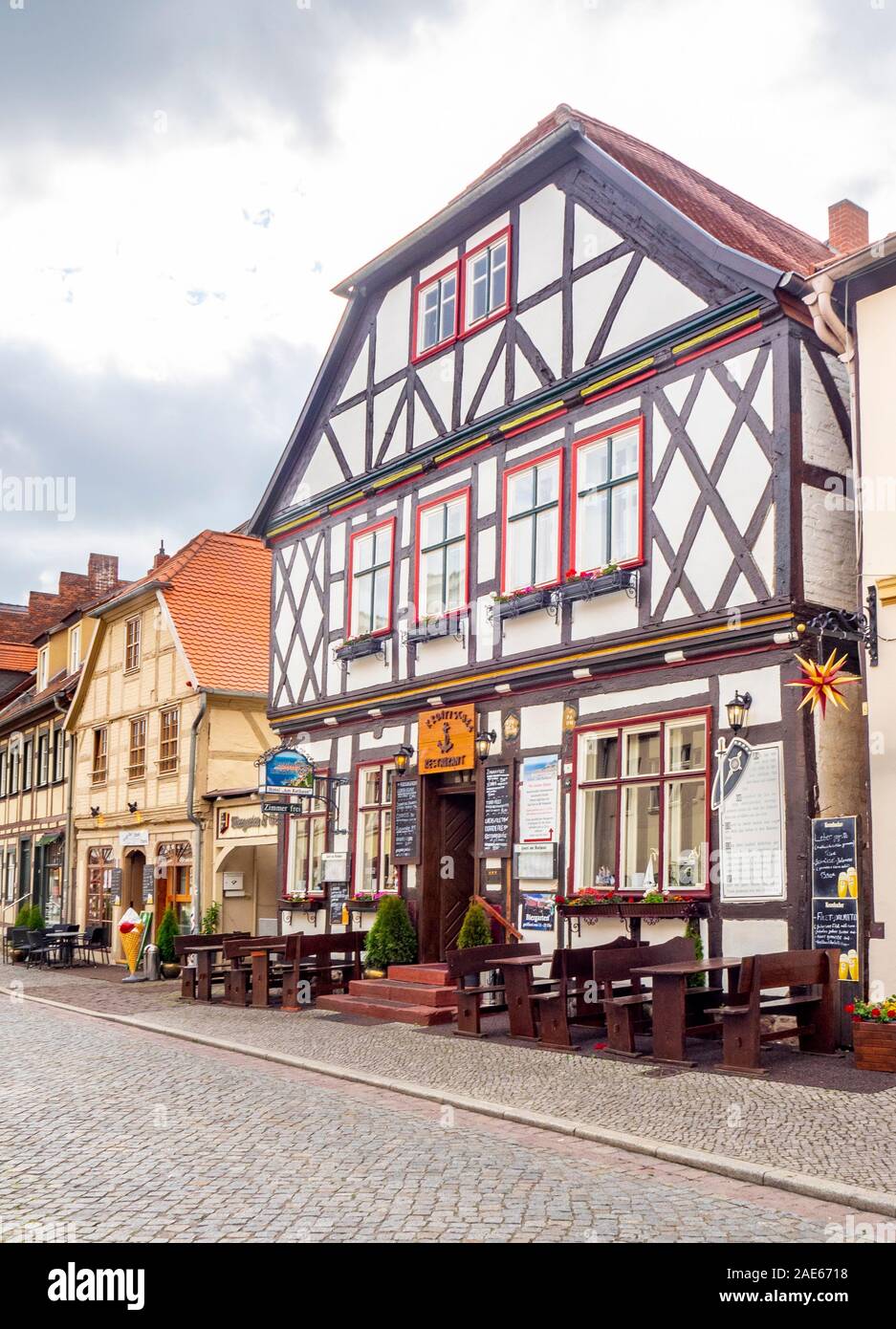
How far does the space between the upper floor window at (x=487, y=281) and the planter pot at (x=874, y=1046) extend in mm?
10454

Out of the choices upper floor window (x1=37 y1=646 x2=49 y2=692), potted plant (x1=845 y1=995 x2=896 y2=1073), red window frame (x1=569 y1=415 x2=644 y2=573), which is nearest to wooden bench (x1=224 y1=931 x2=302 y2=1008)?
red window frame (x1=569 y1=415 x2=644 y2=573)

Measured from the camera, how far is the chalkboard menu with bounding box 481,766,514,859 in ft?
53.0

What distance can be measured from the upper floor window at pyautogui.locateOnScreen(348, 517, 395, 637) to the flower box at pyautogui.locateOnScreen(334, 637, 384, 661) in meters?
0.14

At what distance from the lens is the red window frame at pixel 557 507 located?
15.9 meters

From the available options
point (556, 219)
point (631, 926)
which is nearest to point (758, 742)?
point (631, 926)

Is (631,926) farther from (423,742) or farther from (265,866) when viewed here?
(265,866)

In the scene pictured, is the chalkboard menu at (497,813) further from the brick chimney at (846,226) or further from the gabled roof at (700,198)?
the brick chimney at (846,226)

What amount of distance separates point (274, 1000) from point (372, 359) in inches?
374

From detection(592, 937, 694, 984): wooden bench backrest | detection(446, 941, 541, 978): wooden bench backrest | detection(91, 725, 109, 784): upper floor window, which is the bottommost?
detection(446, 941, 541, 978): wooden bench backrest

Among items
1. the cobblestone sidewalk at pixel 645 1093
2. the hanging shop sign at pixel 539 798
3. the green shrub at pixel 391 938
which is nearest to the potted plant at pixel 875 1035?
the cobblestone sidewalk at pixel 645 1093

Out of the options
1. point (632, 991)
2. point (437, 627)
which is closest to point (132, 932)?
point (437, 627)

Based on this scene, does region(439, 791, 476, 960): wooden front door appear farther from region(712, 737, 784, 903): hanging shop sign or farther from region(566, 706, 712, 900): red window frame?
region(712, 737, 784, 903): hanging shop sign

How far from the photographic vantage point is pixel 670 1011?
11.4 m

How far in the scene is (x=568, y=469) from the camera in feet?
52.6
